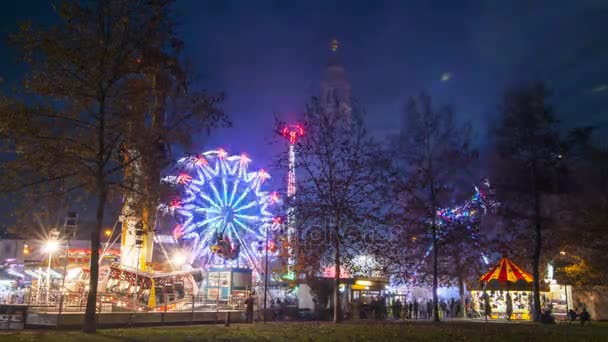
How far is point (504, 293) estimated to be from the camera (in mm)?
41531

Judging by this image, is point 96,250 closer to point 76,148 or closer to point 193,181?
point 76,148

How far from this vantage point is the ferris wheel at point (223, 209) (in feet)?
164

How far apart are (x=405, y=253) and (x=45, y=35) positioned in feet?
79.6

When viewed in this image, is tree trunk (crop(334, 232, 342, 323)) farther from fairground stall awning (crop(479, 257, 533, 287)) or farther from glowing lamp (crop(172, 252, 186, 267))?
glowing lamp (crop(172, 252, 186, 267))

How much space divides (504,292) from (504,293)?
77 millimetres

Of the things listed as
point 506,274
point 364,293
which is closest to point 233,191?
point 364,293

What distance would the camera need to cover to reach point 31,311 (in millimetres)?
24984

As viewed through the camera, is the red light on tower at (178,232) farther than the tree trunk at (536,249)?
Yes

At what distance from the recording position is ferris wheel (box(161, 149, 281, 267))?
49844 millimetres

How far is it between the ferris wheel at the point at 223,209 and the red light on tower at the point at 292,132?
1557 cm

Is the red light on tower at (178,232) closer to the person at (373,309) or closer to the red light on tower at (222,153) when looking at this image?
the red light on tower at (222,153)

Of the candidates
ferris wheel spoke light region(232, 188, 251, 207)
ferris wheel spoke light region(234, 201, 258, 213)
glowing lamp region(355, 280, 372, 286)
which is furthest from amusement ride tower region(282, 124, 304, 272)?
ferris wheel spoke light region(232, 188, 251, 207)

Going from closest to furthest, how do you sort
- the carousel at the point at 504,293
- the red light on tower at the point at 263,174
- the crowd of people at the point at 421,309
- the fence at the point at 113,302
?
the fence at the point at 113,302 < the carousel at the point at 504,293 < the crowd of people at the point at 421,309 < the red light on tower at the point at 263,174

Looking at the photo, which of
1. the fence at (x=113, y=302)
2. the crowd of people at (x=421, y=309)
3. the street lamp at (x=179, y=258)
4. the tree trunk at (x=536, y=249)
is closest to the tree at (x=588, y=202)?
the tree trunk at (x=536, y=249)
